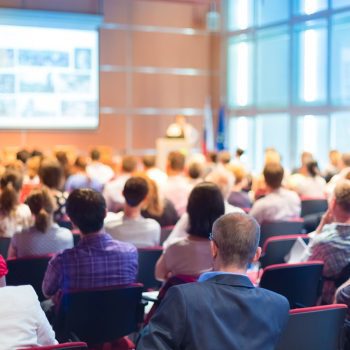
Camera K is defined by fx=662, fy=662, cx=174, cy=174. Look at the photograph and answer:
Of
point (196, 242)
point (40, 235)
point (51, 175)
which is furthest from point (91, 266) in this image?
point (51, 175)

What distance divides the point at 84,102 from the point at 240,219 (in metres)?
11.1

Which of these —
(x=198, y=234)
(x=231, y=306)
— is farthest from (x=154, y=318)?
(x=198, y=234)

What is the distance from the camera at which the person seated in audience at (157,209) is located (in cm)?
593

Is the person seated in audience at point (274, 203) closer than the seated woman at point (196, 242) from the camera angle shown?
No

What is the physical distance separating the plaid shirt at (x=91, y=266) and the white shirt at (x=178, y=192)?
319 centimetres

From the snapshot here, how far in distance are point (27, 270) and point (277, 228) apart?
2497 mm

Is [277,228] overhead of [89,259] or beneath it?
beneath

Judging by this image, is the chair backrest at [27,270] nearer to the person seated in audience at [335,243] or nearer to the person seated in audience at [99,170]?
the person seated in audience at [335,243]

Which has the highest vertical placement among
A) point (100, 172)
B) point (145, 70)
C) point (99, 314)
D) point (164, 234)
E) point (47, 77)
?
point (145, 70)

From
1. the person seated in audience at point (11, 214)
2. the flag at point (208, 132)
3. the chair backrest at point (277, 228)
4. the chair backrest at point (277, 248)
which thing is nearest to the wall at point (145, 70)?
the flag at point (208, 132)

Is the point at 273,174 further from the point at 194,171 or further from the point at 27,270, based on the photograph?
the point at 27,270

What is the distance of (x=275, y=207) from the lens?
621 cm

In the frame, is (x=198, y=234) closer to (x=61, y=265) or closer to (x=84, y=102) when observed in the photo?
(x=61, y=265)

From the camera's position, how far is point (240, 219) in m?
2.37
